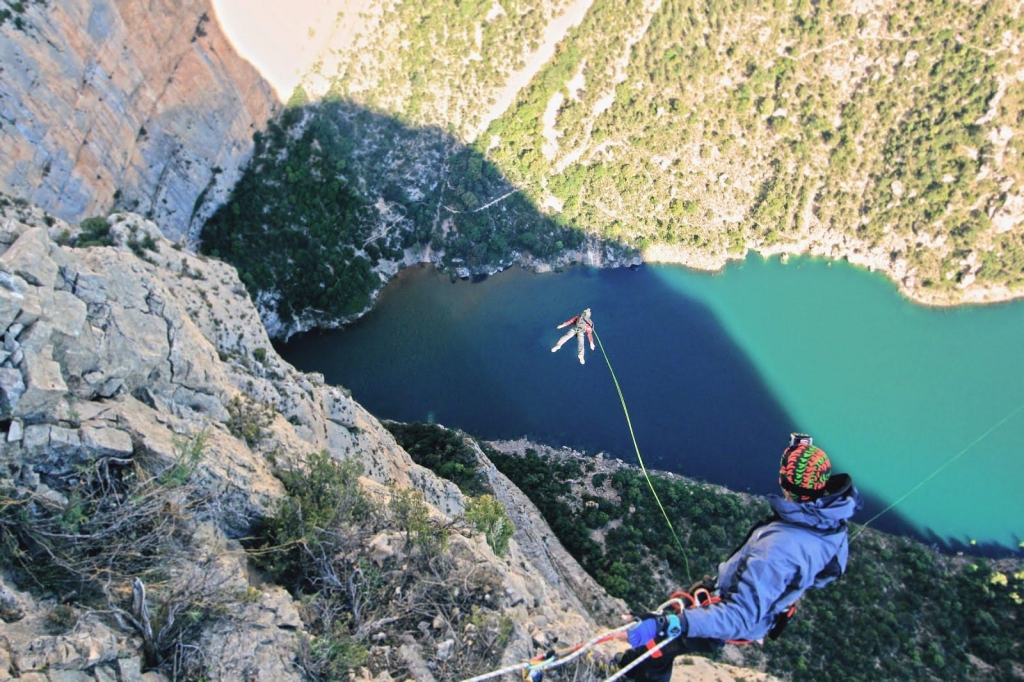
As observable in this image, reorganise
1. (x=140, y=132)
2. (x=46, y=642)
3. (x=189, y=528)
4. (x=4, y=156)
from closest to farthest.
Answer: (x=46, y=642)
(x=189, y=528)
(x=4, y=156)
(x=140, y=132)

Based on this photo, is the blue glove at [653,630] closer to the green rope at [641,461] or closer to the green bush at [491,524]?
the green bush at [491,524]

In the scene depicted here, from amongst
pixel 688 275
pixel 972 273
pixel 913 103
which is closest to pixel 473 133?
pixel 688 275

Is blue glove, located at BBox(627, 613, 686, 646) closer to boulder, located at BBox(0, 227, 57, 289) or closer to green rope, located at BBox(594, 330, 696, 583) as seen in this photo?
boulder, located at BBox(0, 227, 57, 289)

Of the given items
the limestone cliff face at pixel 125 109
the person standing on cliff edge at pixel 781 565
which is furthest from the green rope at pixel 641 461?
the limestone cliff face at pixel 125 109

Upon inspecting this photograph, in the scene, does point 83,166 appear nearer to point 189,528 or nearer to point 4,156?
point 4,156

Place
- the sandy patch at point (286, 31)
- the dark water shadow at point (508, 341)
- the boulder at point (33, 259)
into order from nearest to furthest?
the boulder at point (33, 259)
the sandy patch at point (286, 31)
the dark water shadow at point (508, 341)

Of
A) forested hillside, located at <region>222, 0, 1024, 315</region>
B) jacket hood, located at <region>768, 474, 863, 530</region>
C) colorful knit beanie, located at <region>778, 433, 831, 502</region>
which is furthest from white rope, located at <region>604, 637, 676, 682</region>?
forested hillside, located at <region>222, 0, 1024, 315</region>

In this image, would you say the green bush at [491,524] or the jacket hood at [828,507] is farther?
the green bush at [491,524]
